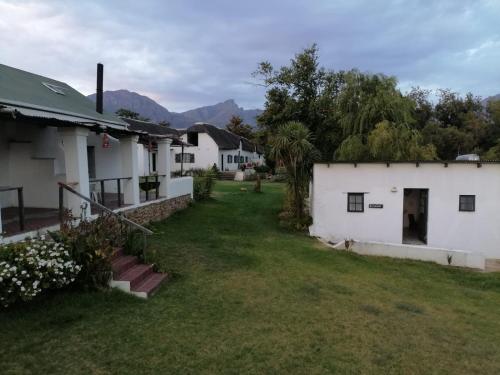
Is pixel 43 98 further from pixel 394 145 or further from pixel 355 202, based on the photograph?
pixel 394 145

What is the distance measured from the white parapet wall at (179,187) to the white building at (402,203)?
558cm

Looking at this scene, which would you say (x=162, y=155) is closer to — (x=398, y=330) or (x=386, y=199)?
(x=386, y=199)

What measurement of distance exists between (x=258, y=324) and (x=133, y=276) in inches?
102

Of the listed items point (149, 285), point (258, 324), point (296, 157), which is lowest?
point (258, 324)

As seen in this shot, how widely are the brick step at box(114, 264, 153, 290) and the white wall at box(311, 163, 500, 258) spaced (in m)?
8.51

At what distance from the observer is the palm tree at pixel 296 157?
1502 cm

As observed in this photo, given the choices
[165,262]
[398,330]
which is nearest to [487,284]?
[398,330]

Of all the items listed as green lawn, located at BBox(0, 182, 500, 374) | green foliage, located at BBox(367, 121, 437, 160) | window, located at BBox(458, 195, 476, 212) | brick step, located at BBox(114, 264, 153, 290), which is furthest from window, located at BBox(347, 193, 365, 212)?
brick step, located at BBox(114, 264, 153, 290)

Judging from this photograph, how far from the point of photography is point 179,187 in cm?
1500

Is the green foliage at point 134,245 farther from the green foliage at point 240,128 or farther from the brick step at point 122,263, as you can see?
the green foliage at point 240,128

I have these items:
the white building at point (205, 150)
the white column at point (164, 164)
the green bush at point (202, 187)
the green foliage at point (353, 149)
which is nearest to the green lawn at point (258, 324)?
the white column at point (164, 164)

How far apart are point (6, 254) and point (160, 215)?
25.7 ft

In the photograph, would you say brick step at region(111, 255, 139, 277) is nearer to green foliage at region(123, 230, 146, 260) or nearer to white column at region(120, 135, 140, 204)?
green foliage at region(123, 230, 146, 260)

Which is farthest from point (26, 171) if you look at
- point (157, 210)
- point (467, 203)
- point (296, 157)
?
point (467, 203)
